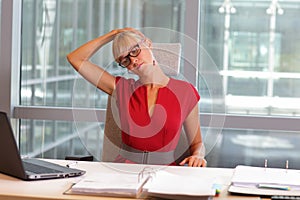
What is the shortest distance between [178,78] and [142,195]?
81 centimetres

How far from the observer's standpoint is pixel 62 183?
2195 millimetres

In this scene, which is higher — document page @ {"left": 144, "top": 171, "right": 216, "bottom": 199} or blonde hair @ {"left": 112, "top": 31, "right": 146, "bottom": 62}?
blonde hair @ {"left": 112, "top": 31, "right": 146, "bottom": 62}

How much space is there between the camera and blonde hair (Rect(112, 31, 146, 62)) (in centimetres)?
257

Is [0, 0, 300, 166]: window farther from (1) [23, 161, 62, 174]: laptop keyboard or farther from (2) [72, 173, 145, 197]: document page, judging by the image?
(2) [72, 173, 145, 197]: document page

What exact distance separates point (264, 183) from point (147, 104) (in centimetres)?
71

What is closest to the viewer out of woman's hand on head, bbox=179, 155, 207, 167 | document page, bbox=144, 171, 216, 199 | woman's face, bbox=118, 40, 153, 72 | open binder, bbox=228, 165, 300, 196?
document page, bbox=144, 171, 216, 199

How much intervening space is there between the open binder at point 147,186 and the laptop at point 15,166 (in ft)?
0.46

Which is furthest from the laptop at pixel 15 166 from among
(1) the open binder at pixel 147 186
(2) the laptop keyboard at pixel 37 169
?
(1) the open binder at pixel 147 186

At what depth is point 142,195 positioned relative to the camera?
2029 millimetres

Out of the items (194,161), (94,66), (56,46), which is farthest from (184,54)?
(194,161)

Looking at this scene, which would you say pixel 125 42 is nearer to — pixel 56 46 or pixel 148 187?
pixel 148 187

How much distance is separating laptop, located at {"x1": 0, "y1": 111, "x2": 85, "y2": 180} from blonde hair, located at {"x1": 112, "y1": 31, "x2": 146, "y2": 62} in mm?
540

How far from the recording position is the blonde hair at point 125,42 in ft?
8.43

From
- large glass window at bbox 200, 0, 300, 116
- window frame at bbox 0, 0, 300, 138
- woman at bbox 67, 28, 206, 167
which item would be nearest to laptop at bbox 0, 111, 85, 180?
woman at bbox 67, 28, 206, 167
